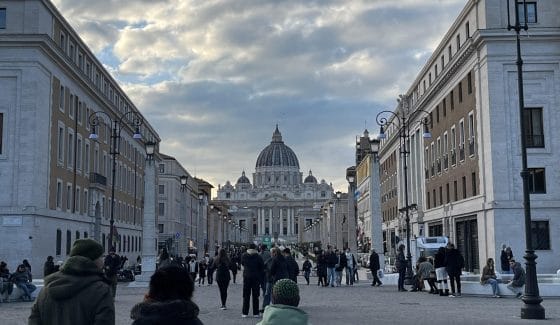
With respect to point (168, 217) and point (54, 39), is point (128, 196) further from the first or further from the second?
point (54, 39)

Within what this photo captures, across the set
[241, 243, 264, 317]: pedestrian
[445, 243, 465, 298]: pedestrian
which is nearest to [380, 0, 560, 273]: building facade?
[445, 243, 465, 298]: pedestrian

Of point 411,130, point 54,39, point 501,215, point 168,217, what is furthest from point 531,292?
point 168,217

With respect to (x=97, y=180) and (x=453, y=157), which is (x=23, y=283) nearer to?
(x=97, y=180)

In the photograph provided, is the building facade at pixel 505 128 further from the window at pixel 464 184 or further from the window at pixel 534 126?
the window at pixel 464 184

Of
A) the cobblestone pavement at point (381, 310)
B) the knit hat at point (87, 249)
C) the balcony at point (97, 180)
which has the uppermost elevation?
the balcony at point (97, 180)

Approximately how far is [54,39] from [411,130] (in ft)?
108

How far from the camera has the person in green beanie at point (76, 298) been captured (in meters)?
4.94

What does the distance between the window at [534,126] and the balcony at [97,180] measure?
30.4 m

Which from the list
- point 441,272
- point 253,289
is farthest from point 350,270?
point 253,289

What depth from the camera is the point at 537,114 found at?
3619 cm

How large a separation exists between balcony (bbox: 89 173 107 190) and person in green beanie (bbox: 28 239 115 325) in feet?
151

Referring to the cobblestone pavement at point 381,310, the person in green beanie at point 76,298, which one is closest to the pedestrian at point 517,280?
the cobblestone pavement at point 381,310

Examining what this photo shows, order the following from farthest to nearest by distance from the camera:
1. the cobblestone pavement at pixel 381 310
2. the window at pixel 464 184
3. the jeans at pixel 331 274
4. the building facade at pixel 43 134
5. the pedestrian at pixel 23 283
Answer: the window at pixel 464 184 < the building facade at pixel 43 134 < the jeans at pixel 331 274 < the pedestrian at pixel 23 283 < the cobblestone pavement at pixel 381 310

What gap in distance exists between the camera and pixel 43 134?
38031 millimetres
